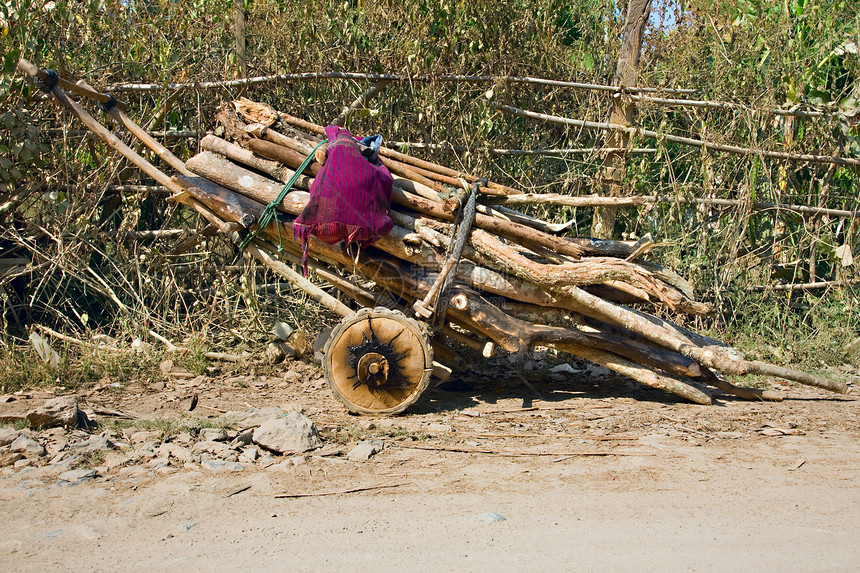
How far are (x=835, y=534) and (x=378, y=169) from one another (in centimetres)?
286

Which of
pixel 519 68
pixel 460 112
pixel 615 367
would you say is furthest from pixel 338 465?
pixel 519 68

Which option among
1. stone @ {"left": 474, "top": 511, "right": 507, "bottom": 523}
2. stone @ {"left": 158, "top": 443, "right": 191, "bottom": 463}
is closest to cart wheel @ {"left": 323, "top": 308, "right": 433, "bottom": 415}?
stone @ {"left": 158, "top": 443, "right": 191, "bottom": 463}

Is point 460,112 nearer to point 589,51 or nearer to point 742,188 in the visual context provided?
point 589,51

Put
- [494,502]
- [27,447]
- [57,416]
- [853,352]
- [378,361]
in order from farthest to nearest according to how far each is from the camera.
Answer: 1. [853,352]
2. [378,361]
3. [57,416]
4. [27,447]
5. [494,502]

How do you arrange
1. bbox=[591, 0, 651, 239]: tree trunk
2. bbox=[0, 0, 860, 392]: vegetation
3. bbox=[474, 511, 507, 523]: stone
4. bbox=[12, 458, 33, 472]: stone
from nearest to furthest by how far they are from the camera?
1. bbox=[474, 511, 507, 523]: stone
2. bbox=[12, 458, 33, 472]: stone
3. bbox=[0, 0, 860, 392]: vegetation
4. bbox=[591, 0, 651, 239]: tree trunk

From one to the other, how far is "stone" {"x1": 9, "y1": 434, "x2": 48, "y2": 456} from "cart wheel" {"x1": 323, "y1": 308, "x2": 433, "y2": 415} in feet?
4.88

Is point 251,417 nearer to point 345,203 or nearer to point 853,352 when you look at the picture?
point 345,203

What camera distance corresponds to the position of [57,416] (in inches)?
156

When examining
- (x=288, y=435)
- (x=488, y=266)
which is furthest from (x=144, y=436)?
(x=488, y=266)

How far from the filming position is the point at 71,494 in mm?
3162

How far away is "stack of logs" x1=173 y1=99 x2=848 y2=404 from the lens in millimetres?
4359

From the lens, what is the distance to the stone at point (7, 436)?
3648 millimetres

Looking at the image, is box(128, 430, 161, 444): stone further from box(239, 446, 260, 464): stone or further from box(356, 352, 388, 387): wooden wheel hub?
box(356, 352, 388, 387): wooden wheel hub

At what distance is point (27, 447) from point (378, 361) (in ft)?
5.85
